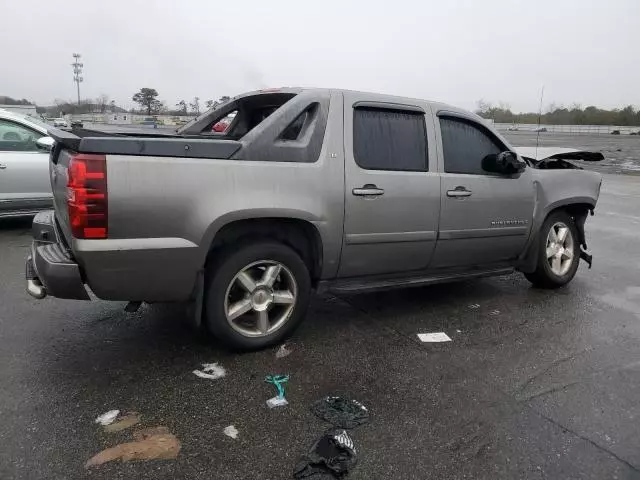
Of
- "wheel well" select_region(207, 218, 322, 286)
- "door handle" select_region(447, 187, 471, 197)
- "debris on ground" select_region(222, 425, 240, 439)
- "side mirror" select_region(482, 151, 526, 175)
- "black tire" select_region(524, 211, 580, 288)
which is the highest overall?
"side mirror" select_region(482, 151, 526, 175)

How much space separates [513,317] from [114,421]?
3358 millimetres

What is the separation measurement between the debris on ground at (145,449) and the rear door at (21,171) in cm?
584

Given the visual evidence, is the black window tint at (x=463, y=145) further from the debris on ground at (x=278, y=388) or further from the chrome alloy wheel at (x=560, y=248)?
the debris on ground at (x=278, y=388)

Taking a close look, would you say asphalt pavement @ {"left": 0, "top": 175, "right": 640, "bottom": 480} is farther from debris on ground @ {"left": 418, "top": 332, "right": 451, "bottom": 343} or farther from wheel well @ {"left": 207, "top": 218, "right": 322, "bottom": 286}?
wheel well @ {"left": 207, "top": 218, "right": 322, "bottom": 286}

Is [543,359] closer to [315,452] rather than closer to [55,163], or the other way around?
[315,452]

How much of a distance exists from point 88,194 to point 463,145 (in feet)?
10.0

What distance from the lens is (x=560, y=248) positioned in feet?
17.3

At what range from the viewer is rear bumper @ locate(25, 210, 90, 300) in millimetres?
3039

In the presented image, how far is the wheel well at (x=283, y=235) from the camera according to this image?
3.43 metres

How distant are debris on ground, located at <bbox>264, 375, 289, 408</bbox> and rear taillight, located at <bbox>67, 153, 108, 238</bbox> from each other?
1.36m

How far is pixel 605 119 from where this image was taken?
82.4 meters

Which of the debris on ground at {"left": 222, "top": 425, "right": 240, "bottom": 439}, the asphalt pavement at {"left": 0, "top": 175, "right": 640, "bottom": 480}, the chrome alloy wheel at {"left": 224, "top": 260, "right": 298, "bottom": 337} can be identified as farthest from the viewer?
the chrome alloy wheel at {"left": 224, "top": 260, "right": 298, "bottom": 337}

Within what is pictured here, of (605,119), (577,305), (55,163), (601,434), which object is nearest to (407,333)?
(601,434)

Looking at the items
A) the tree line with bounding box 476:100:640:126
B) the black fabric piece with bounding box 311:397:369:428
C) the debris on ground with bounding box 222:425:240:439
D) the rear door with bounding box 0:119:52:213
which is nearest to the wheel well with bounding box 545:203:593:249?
the black fabric piece with bounding box 311:397:369:428
